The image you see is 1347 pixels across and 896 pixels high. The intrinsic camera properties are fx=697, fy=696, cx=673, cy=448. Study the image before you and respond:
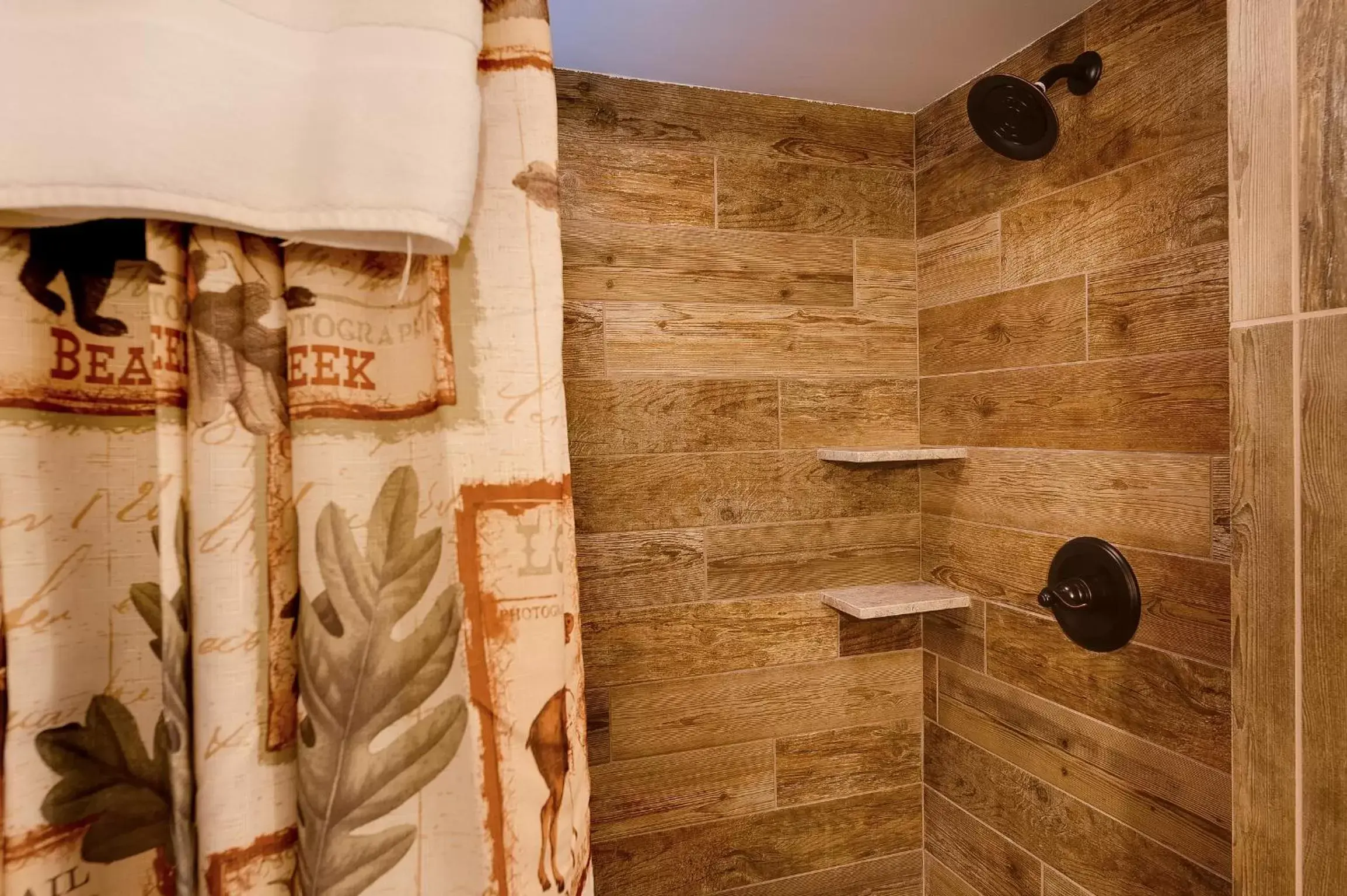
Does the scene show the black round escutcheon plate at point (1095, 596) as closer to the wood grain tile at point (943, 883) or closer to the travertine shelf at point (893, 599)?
the travertine shelf at point (893, 599)

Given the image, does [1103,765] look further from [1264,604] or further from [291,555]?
[291,555]

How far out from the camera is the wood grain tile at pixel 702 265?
1478mm

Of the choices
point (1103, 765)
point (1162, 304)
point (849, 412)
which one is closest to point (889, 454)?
point (849, 412)

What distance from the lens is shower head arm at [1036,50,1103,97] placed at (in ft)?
4.08

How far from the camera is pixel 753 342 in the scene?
158 cm

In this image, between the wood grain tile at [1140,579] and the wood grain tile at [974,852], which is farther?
the wood grain tile at [974,852]

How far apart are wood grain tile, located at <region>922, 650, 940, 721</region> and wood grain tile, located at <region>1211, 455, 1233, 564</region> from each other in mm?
714

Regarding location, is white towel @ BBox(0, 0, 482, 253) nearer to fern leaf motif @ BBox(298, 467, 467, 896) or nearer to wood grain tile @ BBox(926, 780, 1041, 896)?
fern leaf motif @ BBox(298, 467, 467, 896)

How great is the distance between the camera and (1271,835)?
562 millimetres

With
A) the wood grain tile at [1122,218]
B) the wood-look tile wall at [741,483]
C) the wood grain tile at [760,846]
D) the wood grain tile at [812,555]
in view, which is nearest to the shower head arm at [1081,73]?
the wood grain tile at [1122,218]

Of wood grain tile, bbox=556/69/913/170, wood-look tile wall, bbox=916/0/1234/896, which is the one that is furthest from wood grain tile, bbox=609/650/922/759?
wood grain tile, bbox=556/69/913/170

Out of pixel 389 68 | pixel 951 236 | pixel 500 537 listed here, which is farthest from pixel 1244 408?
pixel 951 236

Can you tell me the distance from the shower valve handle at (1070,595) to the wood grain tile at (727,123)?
1036mm

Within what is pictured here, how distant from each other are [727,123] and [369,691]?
4.54 ft
